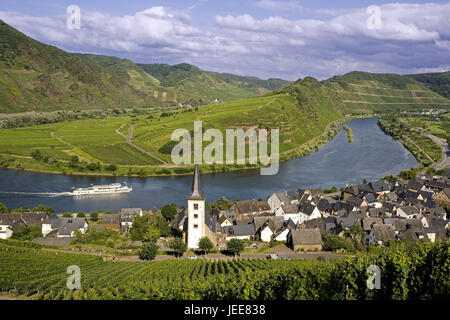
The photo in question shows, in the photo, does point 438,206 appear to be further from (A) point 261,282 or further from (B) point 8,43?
(B) point 8,43

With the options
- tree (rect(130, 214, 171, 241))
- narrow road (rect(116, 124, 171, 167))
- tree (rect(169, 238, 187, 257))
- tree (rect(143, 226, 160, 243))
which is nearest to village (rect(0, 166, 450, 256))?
tree (rect(143, 226, 160, 243))

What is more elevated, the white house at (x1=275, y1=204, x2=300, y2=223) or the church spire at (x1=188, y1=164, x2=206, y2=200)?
the church spire at (x1=188, y1=164, x2=206, y2=200)

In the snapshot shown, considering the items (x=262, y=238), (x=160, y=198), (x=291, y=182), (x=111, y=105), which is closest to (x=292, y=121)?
(x=291, y=182)

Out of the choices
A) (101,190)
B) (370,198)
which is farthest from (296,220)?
(101,190)

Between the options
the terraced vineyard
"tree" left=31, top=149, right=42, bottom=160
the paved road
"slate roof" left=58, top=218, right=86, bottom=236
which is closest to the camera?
the terraced vineyard

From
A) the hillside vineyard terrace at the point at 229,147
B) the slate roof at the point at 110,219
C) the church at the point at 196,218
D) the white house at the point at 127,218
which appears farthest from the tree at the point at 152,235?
the hillside vineyard terrace at the point at 229,147

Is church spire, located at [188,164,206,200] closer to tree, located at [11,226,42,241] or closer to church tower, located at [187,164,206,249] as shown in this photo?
church tower, located at [187,164,206,249]

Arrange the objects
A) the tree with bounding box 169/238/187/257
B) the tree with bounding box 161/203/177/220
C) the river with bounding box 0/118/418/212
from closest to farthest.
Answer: the tree with bounding box 169/238/187/257 → the tree with bounding box 161/203/177/220 → the river with bounding box 0/118/418/212

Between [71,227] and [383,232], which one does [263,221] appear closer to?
[383,232]
